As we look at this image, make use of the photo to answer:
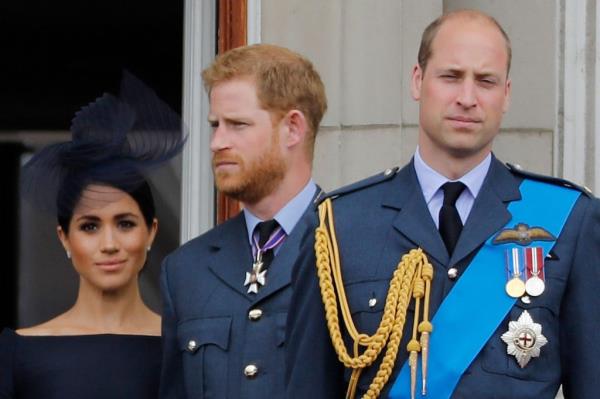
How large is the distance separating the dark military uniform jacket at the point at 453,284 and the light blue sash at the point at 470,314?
0.6 inches

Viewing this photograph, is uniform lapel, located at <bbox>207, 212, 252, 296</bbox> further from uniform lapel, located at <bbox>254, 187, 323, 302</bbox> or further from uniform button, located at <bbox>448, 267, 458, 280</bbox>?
uniform button, located at <bbox>448, 267, 458, 280</bbox>

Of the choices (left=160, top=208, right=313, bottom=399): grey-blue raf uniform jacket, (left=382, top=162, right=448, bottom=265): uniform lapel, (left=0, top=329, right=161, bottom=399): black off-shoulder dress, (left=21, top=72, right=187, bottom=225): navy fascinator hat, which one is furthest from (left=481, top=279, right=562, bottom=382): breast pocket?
(left=21, top=72, right=187, bottom=225): navy fascinator hat

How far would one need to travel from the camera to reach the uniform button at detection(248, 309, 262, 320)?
17.4 feet

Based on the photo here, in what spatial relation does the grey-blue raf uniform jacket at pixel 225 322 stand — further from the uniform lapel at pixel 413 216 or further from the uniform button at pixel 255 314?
the uniform lapel at pixel 413 216

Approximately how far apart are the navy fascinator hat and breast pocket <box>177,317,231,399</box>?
675mm

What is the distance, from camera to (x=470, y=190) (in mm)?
4562

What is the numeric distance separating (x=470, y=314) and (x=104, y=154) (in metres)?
1.81

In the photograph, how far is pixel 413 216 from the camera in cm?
456

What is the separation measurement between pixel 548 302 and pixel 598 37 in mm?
2384

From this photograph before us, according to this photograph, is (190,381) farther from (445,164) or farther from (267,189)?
(445,164)

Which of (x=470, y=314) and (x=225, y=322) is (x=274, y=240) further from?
(x=470, y=314)

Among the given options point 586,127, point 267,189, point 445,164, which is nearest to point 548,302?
point 445,164

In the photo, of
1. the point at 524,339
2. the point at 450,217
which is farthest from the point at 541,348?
the point at 450,217

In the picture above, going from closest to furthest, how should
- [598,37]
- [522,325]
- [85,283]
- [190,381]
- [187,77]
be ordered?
[522,325]
[190,381]
[85,283]
[598,37]
[187,77]
